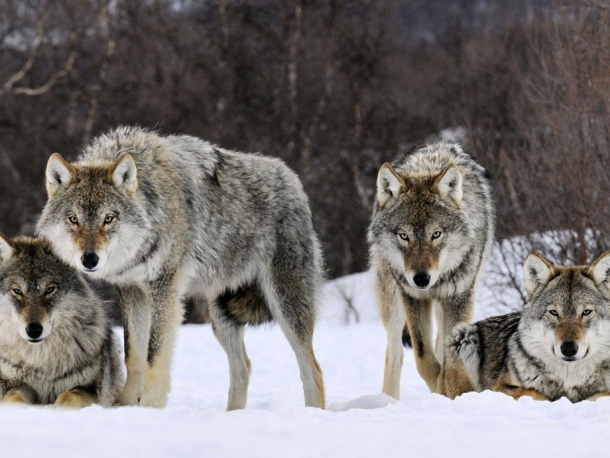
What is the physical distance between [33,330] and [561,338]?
3133mm

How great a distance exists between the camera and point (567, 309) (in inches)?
197

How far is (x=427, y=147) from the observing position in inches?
271

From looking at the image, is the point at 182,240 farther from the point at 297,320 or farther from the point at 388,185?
the point at 388,185

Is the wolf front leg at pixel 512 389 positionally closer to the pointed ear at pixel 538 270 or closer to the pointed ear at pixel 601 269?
the pointed ear at pixel 538 270

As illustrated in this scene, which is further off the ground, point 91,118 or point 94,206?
point 91,118

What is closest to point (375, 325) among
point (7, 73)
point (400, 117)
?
point (400, 117)

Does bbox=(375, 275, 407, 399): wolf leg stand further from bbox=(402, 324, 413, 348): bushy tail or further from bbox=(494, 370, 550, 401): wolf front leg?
bbox=(494, 370, 550, 401): wolf front leg

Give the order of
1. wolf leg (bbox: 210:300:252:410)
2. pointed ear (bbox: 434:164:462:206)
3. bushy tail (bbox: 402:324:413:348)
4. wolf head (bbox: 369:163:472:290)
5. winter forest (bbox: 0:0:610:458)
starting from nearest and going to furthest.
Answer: wolf head (bbox: 369:163:472:290) → pointed ear (bbox: 434:164:462:206) → wolf leg (bbox: 210:300:252:410) → bushy tail (bbox: 402:324:413:348) → winter forest (bbox: 0:0:610:458)

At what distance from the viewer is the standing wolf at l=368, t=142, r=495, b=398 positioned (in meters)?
5.68

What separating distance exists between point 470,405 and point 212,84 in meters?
18.6

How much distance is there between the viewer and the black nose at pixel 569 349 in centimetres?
482

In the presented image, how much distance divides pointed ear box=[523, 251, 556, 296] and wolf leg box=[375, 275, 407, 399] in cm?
125

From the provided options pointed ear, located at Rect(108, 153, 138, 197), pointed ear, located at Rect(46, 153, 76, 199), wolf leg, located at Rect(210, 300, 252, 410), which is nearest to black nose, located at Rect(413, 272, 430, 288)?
wolf leg, located at Rect(210, 300, 252, 410)

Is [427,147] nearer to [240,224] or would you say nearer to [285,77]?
[240,224]
